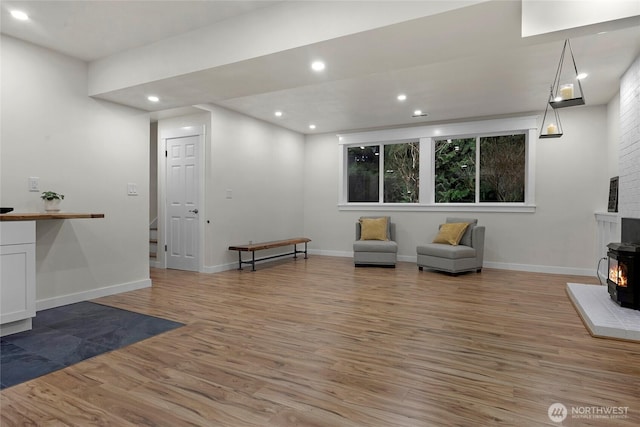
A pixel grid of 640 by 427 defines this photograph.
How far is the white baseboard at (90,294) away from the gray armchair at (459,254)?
4.03 m

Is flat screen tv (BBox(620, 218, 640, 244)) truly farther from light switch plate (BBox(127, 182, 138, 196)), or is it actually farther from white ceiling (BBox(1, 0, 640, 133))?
light switch plate (BBox(127, 182, 138, 196))

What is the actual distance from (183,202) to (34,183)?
7.69 ft

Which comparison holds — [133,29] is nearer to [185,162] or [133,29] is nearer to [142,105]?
[142,105]

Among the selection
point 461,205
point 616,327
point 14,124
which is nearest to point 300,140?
point 461,205

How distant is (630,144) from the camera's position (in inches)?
148

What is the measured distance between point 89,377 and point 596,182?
6514 mm

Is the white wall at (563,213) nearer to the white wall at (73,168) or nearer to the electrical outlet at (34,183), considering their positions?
the white wall at (73,168)

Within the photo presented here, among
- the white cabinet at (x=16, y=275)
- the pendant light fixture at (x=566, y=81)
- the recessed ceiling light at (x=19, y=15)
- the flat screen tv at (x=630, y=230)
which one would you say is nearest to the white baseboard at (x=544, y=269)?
the flat screen tv at (x=630, y=230)

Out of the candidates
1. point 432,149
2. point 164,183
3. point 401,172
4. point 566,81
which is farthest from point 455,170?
point 164,183

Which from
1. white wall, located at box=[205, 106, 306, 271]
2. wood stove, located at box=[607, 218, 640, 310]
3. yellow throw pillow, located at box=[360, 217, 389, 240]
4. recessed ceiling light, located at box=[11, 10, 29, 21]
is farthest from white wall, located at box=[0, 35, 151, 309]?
wood stove, located at box=[607, 218, 640, 310]

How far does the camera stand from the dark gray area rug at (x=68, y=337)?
225cm

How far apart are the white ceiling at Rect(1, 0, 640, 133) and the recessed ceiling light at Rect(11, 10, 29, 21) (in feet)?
0.18

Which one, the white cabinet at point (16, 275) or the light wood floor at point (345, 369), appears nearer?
the light wood floor at point (345, 369)

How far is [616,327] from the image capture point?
2713 millimetres
